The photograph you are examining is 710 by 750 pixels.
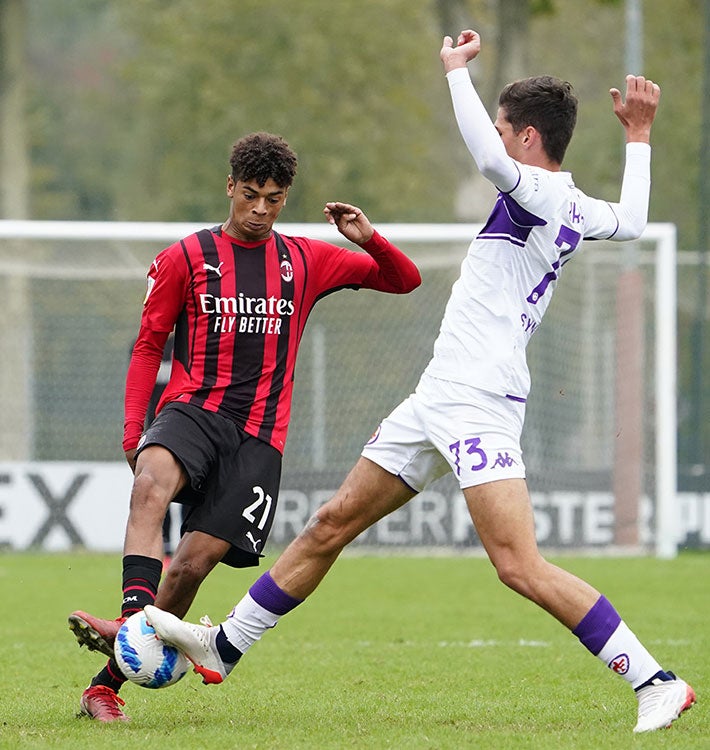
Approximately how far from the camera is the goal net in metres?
14.7

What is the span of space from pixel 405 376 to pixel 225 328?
9.56m

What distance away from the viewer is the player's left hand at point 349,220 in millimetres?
5965

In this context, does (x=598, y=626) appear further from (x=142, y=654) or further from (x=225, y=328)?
(x=225, y=328)

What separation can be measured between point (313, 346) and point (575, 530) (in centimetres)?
348

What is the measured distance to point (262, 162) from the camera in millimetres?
5922

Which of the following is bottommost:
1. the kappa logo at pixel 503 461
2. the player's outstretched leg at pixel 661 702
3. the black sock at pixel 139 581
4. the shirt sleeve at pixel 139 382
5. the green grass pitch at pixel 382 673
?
the green grass pitch at pixel 382 673

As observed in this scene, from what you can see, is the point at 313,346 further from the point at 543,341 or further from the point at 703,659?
the point at 703,659

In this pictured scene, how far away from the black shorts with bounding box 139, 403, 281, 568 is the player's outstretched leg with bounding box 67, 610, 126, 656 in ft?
2.09

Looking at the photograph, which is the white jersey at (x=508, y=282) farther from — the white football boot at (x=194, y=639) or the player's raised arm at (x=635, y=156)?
the white football boot at (x=194, y=639)

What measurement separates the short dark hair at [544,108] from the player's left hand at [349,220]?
76 centimetres

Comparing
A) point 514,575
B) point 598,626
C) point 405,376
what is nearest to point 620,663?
point 598,626

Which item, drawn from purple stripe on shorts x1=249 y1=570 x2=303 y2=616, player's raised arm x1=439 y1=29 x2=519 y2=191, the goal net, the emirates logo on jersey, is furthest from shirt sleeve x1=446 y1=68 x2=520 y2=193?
the goal net

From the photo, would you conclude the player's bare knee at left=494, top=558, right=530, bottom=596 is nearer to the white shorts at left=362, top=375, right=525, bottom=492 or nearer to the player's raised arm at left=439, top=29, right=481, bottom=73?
the white shorts at left=362, top=375, right=525, bottom=492

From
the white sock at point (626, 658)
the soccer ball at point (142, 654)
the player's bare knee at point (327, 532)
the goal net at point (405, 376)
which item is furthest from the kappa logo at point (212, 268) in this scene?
the goal net at point (405, 376)
